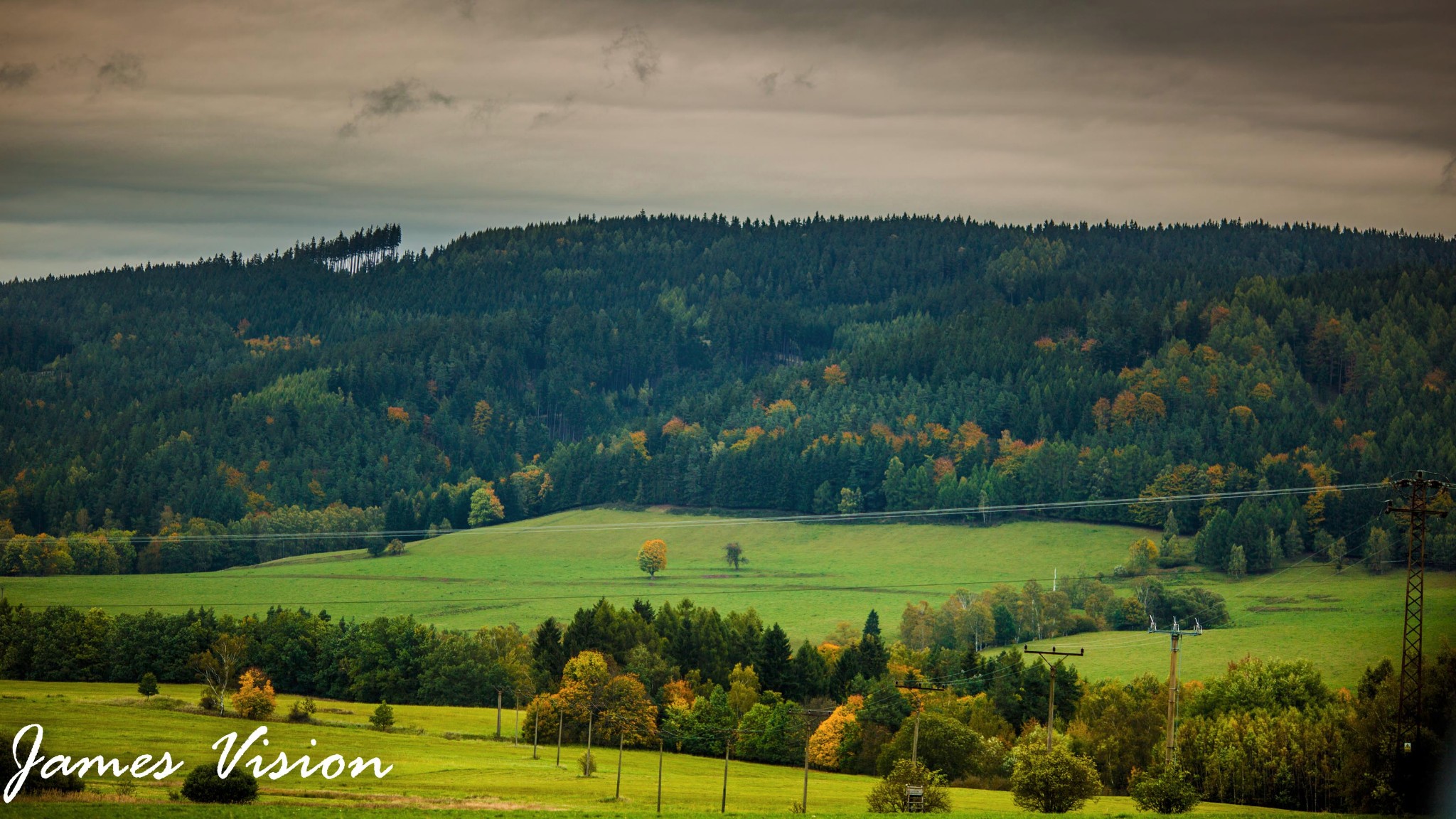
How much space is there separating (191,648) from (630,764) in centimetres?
5095

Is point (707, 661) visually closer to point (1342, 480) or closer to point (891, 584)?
point (891, 584)

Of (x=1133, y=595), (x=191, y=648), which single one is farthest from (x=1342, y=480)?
(x=191, y=648)

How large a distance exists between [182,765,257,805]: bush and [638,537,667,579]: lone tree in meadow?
4911 inches

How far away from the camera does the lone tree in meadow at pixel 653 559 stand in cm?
19250

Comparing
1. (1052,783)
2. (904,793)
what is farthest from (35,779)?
(1052,783)

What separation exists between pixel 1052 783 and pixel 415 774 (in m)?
34.5

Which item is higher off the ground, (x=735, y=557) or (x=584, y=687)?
(x=735, y=557)

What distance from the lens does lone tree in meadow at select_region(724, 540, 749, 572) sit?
7618 inches

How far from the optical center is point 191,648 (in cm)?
13562

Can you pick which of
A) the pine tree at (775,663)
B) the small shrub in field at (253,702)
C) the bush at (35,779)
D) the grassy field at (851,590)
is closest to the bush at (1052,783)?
the bush at (35,779)

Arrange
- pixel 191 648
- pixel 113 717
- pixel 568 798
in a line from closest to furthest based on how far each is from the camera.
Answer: pixel 568 798
pixel 113 717
pixel 191 648

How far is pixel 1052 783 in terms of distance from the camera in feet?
241

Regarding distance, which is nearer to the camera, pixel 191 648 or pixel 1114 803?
pixel 1114 803

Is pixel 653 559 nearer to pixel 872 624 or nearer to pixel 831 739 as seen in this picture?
pixel 872 624
